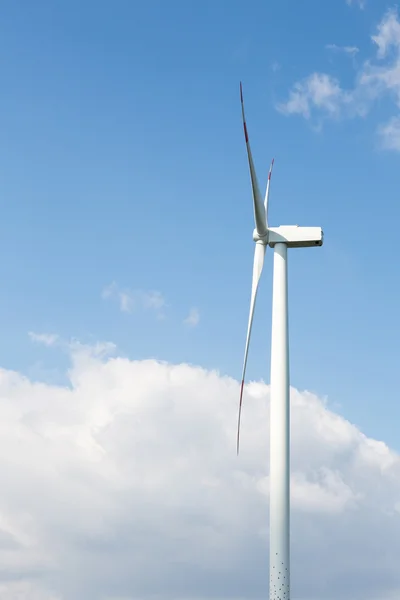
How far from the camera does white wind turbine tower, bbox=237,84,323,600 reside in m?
43.2

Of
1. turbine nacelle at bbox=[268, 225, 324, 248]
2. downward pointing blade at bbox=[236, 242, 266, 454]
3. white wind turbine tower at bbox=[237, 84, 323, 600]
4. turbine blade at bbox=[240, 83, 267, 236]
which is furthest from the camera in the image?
turbine nacelle at bbox=[268, 225, 324, 248]

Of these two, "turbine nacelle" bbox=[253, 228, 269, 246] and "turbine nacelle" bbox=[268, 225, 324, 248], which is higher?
"turbine nacelle" bbox=[268, 225, 324, 248]

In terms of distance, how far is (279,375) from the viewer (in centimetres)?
4638

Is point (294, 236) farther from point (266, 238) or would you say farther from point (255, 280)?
point (255, 280)

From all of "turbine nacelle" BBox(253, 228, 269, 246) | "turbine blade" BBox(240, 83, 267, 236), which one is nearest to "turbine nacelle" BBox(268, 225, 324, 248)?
"turbine nacelle" BBox(253, 228, 269, 246)

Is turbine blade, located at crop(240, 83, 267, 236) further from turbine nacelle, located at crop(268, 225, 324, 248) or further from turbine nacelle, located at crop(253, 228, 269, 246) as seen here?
turbine nacelle, located at crop(268, 225, 324, 248)

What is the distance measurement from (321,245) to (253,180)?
23.2 ft

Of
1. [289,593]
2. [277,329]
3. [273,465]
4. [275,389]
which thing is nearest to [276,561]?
[289,593]

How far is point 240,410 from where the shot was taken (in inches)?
1946

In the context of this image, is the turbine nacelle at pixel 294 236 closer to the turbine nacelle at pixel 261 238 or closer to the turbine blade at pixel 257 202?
the turbine nacelle at pixel 261 238

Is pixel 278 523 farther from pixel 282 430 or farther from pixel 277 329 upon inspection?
pixel 277 329

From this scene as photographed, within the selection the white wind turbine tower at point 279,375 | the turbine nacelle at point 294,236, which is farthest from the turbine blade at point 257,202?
the turbine nacelle at point 294,236

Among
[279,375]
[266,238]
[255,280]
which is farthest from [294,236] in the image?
[279,375]

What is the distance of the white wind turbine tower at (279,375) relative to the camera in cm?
4316
